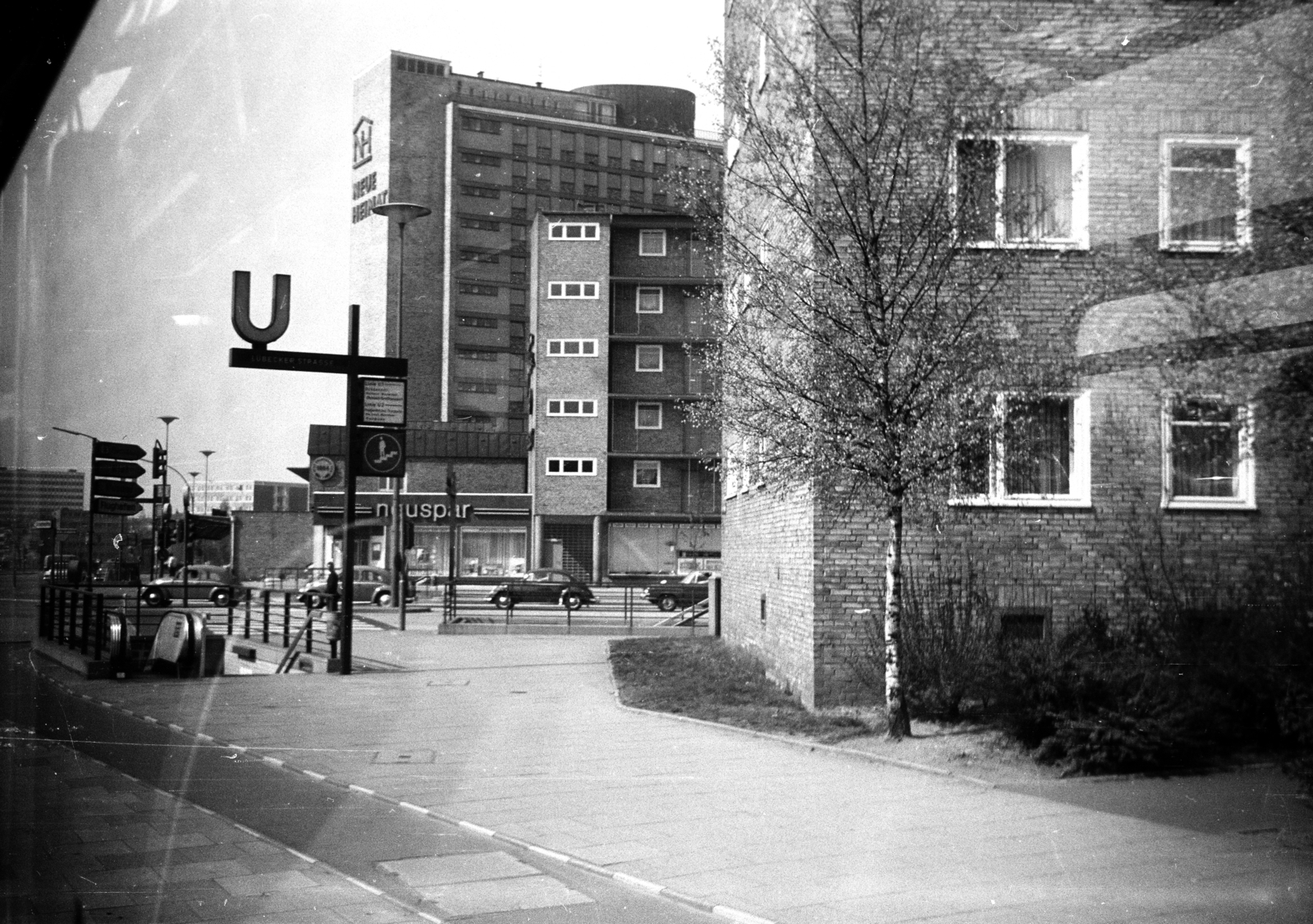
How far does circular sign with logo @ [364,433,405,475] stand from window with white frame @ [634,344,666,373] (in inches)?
1499

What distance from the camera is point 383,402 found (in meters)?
17.7

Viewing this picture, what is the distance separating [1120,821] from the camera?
24.1ft

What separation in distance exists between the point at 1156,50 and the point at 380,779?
326 inches

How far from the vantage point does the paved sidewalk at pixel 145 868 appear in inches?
223

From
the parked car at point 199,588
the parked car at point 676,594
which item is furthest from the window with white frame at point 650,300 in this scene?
the parked car at point 199,588

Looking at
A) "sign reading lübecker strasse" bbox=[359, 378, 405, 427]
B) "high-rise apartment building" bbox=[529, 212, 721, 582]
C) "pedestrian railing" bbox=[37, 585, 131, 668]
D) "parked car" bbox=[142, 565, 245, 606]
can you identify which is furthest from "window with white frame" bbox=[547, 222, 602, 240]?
"sign reading lübecker strasse" bbox=[359, 378, 405, 427]

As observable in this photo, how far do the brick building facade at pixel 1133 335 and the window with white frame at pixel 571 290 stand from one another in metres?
41.5

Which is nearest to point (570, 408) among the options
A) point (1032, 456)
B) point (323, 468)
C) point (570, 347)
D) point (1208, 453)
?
point (570, 347)

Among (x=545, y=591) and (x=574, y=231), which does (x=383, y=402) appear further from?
(x=574, y=231)

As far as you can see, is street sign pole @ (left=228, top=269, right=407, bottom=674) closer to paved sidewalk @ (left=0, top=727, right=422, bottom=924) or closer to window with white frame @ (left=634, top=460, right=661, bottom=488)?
paved sidewalk @ (left=0, top=727, right=422, bottom=924)

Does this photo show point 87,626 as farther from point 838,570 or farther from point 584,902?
point 584,902

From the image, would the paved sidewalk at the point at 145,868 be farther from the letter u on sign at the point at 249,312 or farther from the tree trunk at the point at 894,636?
the tree trunk at the point at 894,636

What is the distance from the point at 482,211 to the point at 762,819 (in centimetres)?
6665

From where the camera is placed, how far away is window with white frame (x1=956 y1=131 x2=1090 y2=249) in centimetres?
1051
